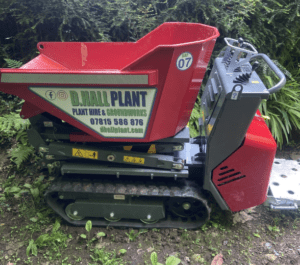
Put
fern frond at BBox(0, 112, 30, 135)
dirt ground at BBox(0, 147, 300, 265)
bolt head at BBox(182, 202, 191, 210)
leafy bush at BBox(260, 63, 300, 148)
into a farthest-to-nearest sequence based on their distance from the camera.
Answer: leafy bush at BBox(260, 63, 300, 148) → fern frond at BBox(0, 112, 30, 135) → bolt head at BBox(182, 202, 191, 210) → dirt ground at BBox(0, 147, 300, 265)

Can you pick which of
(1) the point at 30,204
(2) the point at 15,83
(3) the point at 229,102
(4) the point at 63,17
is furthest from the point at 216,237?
(4) the point at 63,17

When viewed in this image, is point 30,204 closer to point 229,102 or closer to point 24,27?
point 229,102

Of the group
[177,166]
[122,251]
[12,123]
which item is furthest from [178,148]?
[12,123]

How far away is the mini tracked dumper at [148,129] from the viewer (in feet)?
6.28

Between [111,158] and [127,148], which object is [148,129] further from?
[111,158]

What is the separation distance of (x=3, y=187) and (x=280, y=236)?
3042 mm

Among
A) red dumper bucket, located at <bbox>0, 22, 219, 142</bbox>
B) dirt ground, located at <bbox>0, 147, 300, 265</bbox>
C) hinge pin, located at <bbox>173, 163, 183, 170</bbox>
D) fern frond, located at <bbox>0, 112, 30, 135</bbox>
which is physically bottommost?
dirt ground, located at <bbox>0, 147, 300, 265</bbox>

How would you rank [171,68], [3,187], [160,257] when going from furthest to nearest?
Result: 1. [3,187]
2. [160,257]
3. [171,68]

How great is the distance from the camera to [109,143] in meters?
2.38

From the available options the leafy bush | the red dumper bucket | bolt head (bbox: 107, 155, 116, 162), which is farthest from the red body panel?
the leafy bush

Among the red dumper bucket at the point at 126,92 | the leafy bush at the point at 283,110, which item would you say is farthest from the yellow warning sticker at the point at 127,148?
the leafy bush at the point at 283,110

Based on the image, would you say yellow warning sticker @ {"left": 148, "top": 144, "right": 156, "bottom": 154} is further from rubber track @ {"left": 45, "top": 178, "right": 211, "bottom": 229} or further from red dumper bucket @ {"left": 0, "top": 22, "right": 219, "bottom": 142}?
rubber track @ {"left": 45, "top": 178, "right": 211, "bottom": 229}

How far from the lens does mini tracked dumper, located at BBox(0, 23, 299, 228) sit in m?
1.92

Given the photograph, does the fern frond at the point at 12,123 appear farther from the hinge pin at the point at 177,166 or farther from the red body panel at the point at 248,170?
the red body panel at the point at 248,170
